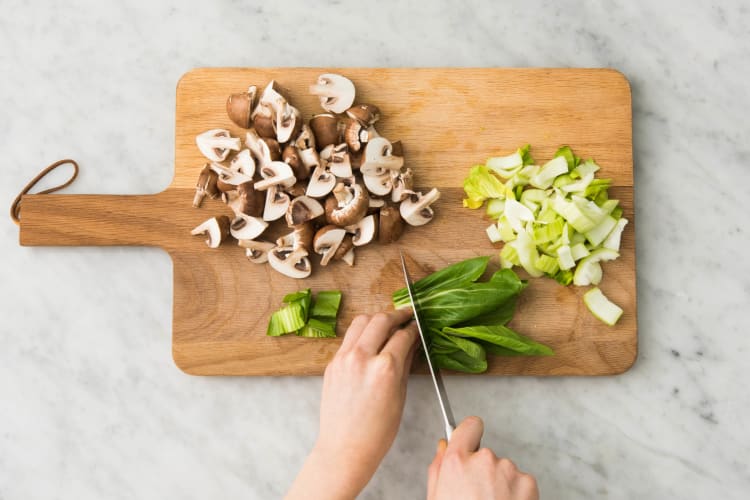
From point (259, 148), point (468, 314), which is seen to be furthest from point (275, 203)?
point (468, 314)

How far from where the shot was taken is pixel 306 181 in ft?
7.13

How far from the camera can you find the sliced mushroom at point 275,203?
212cm

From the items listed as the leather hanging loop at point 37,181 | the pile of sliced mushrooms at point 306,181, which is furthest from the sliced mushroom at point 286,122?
the leather hanging loop at point 37,181

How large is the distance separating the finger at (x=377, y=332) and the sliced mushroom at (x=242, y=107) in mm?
747

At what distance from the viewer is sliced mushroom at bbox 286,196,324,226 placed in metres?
2.11

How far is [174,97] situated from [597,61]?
145 cm

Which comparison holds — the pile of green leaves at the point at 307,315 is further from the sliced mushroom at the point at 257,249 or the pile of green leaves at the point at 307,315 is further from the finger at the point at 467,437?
the finger at the point at 467,437

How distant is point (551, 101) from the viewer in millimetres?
2203

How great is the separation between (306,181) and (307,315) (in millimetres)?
429

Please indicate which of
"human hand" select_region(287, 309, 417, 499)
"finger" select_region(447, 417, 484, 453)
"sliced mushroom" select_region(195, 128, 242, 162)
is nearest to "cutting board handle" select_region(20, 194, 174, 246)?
"sliced mushroom" select_region(195, 128, 242, 162)

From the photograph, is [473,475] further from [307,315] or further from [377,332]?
[307,315]

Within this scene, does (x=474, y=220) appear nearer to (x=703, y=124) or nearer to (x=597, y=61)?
(x=597, y=61)

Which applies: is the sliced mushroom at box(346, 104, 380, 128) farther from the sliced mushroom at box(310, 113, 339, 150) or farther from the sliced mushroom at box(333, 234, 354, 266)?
the sliced mushroom at box(333, 234, 354, 266)

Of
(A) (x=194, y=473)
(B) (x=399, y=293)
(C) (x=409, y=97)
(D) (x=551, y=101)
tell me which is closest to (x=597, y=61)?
(D) (x=551, y=101)
